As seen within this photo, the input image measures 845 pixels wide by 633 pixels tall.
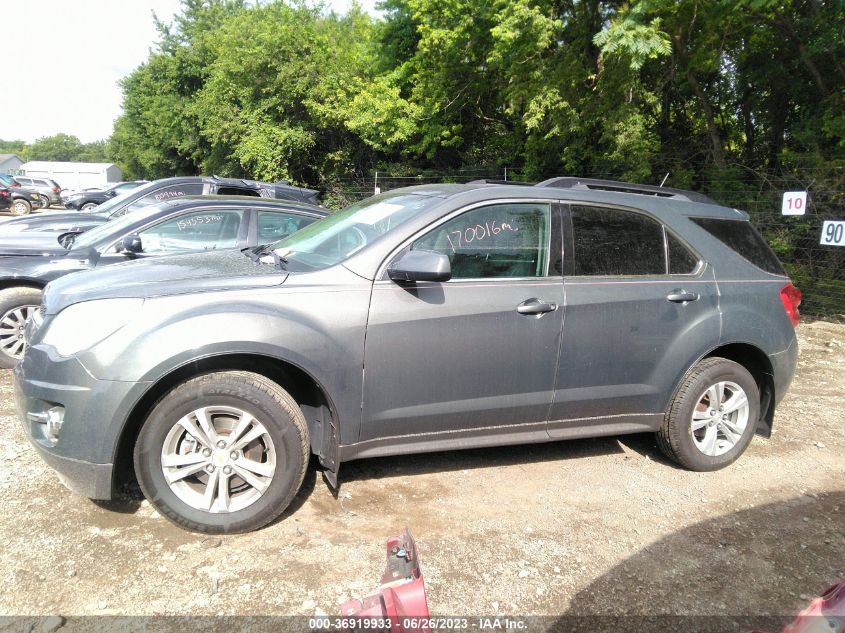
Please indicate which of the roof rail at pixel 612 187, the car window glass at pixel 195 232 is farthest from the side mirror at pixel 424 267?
the car window glass at pixel 195 232

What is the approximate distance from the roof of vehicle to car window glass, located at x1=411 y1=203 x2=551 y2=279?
0.13 m

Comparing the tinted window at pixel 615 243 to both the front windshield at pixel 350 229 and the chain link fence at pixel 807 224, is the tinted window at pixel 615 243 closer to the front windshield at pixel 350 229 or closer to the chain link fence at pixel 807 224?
the front windshield at pixel 350 229

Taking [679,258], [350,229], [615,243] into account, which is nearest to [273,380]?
[350,229]

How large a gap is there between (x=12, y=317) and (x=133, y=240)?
1.27 metres

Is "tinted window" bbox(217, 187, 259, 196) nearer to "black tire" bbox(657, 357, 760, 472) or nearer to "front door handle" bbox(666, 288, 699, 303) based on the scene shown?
"front door handle" bbox(666, 288, 699, 303)

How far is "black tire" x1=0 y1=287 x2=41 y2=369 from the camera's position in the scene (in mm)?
5328

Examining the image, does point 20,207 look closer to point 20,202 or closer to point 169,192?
point 20,202

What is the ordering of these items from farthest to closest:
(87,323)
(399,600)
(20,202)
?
(20,202) < (87,323) < (399,600)

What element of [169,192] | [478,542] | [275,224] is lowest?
[478,542]

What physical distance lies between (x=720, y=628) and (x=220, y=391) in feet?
7.90

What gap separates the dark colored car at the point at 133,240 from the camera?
539 cm

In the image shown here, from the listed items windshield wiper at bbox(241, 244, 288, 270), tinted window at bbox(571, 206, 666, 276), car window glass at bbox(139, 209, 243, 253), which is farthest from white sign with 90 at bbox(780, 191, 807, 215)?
windshield wiper at bbox(241, 244, 288, 270)

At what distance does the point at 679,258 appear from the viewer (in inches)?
153

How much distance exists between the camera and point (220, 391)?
286cm
